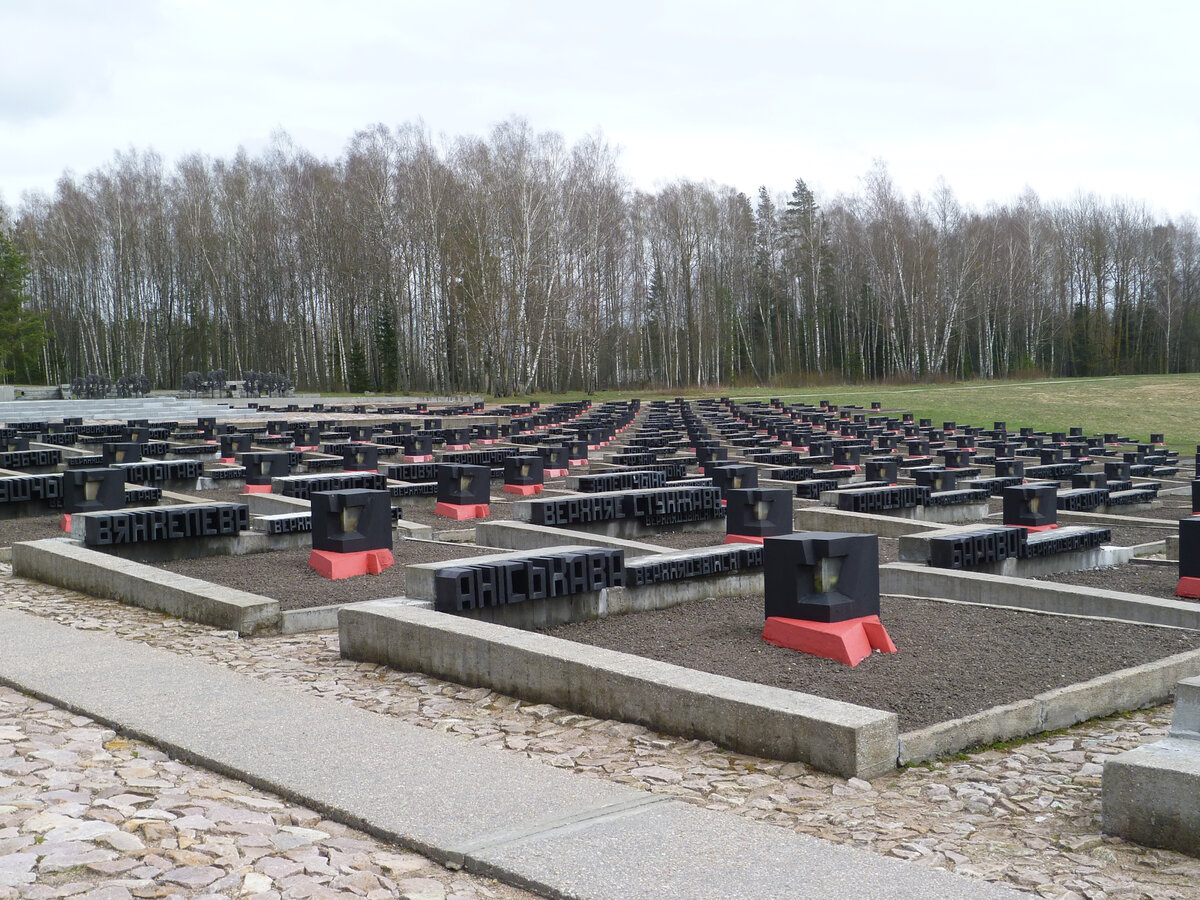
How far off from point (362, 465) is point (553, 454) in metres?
3.85

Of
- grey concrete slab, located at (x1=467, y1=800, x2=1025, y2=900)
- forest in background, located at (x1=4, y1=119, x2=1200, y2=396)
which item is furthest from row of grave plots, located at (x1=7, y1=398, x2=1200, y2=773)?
forest in background, located at (x1=4, y1=119, x2=1200, y2=396)

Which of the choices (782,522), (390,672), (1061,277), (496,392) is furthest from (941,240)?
(390,672)

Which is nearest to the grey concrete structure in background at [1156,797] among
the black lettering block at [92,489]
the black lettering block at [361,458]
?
the black lettering block at [92,489]

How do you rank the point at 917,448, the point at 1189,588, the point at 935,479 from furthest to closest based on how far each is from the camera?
the point at 917,448, the point at 935,479, the point at 1189,588

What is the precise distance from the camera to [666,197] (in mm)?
72812

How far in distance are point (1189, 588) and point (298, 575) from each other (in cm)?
807

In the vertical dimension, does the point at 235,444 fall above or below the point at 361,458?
above

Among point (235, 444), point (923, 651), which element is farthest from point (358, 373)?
point (923, 651)

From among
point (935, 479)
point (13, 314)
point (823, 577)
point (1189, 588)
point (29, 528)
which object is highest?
point (13, 314)

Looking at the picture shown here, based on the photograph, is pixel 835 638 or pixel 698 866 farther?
pixel 835 638

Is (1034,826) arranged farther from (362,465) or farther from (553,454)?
(553,454)

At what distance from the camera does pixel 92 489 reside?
514 inches

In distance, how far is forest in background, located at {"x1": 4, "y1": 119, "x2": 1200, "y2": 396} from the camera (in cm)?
5862

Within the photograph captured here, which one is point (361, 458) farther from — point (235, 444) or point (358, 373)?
point (358, 373)
